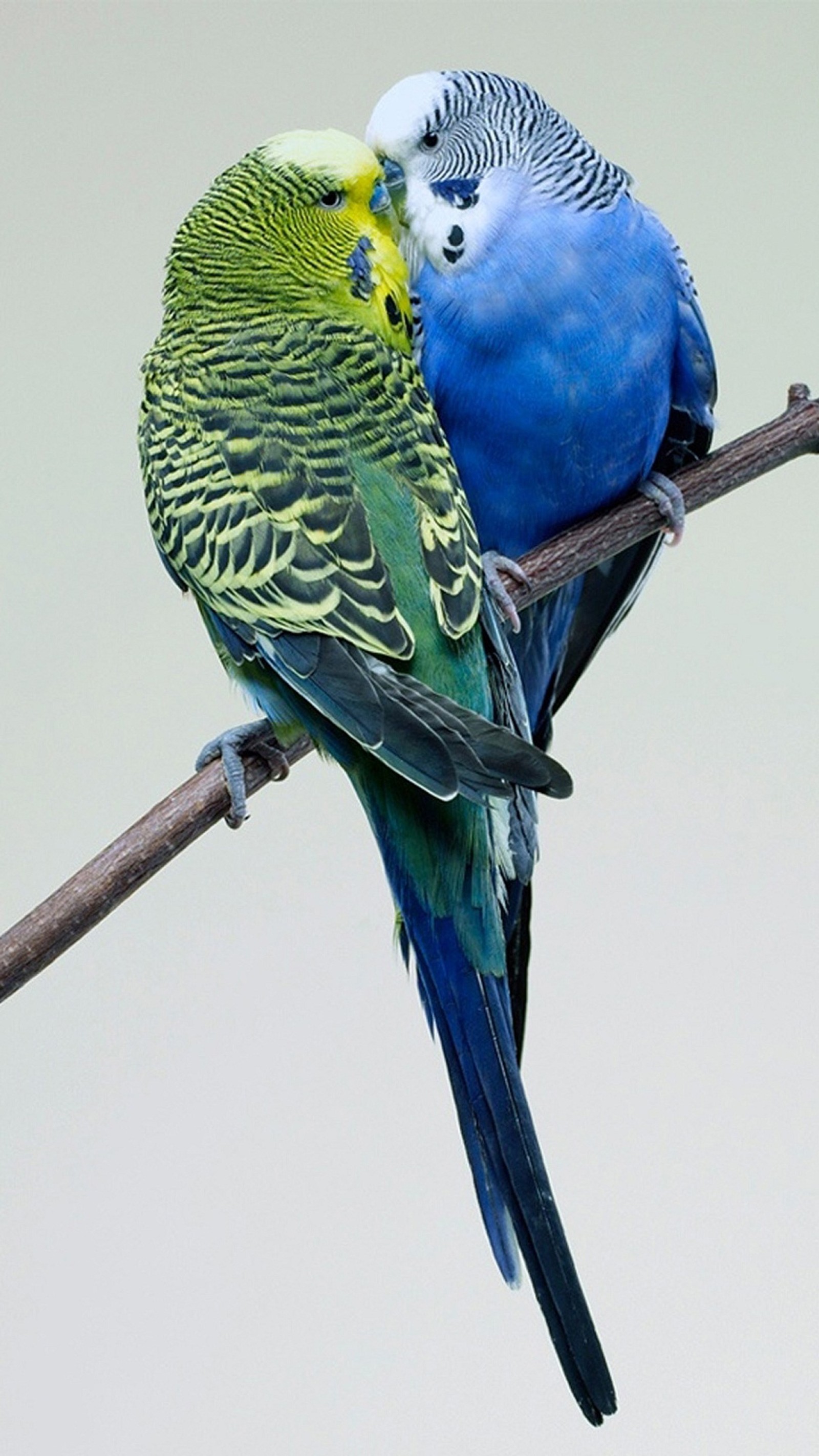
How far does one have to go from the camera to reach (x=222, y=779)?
118 cm

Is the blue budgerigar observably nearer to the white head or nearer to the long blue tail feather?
the white head

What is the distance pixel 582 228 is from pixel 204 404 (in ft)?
1.10

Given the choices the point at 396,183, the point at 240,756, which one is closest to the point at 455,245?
the point at 396,183

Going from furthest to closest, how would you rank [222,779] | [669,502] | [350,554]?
[669,502]
[222,779]
[350,554]

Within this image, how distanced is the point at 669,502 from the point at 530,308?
20 cm

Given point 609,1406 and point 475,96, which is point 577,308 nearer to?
point 475,96

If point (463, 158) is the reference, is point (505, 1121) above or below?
below

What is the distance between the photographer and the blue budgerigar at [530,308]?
1.22 m

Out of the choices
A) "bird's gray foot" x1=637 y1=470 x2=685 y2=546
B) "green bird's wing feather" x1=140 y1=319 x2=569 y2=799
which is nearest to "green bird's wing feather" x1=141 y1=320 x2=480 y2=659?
"green bird's wing feather" x1=140 y1=319 x2=569 y2=799

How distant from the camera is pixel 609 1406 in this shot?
1095 mm

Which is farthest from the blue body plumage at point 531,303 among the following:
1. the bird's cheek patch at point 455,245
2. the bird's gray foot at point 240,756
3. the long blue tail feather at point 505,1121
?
the long blue tail feather at point 505,1121

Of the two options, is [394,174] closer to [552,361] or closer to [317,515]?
[552,361]

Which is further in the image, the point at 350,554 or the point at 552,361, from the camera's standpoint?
the point at 552,361

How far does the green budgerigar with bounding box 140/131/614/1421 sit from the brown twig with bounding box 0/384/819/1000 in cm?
8
